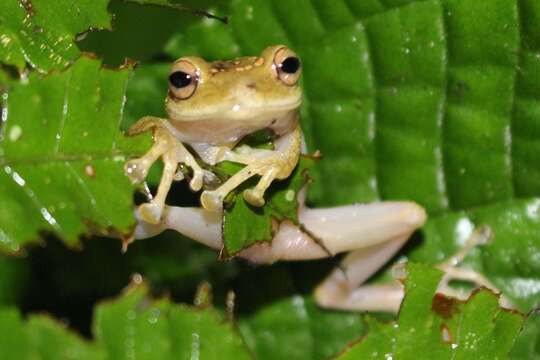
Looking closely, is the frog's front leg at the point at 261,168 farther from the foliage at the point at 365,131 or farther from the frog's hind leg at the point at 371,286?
the frog's hind leg at the point at 371,286

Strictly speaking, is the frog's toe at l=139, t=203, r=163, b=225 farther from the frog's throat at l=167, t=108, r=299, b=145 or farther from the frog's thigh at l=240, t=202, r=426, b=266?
the frog's thigh at l=240, t=202, r=426, b=266

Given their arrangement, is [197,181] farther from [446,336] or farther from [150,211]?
[446,336]

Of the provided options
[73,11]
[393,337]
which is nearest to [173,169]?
[73,11]

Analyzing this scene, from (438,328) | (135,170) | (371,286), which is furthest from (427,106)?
(135,170)

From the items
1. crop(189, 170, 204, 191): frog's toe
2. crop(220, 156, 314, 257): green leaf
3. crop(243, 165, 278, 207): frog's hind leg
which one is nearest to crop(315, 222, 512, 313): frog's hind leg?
crop(220, 156, 314, 257): green leaf

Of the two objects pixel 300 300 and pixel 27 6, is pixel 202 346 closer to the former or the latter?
pixel 27 6

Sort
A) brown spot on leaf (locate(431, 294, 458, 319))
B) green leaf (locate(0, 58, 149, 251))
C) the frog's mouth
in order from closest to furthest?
green leaf (locate(0, 58, 149, 251)), brown spot on leaf (locate(431, 294, 458, 319)), the frog's mouth
